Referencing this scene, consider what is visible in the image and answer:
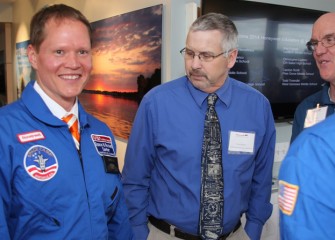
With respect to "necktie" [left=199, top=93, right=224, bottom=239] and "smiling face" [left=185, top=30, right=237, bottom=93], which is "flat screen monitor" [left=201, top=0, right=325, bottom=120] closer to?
"smiling face" [left=185, top=30, right=237, bottom=93]

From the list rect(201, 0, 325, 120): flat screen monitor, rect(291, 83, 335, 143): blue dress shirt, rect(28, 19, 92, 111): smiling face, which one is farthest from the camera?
rect(201, 0, 325, 120): flat screen monitor

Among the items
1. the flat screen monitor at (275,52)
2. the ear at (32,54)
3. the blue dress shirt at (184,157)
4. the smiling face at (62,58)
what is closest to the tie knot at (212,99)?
the blue dress shirt at (184,157)

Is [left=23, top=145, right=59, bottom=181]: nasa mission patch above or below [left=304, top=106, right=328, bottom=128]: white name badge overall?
below

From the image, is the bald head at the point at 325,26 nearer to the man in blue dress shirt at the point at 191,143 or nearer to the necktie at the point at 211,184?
the man in blue dress shirt at the point at 191,143

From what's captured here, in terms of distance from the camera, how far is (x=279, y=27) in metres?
2.87

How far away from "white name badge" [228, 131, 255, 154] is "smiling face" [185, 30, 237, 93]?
0.24 m

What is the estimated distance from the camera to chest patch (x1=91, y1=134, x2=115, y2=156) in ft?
4.00

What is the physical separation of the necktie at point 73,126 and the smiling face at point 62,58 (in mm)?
41

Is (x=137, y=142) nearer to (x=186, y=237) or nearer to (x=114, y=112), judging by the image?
(x=186, y=237)

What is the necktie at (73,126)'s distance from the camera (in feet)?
3.81

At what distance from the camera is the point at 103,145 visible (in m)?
1.25

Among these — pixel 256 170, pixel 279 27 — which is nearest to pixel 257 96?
pixel 256 170

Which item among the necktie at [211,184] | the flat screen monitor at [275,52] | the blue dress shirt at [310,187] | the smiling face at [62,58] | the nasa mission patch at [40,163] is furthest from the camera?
the flat screen monitor at [275,52]

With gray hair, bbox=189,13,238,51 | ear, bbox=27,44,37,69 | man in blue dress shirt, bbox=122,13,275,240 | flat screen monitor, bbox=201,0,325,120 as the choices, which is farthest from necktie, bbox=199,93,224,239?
flat screen monitor, bbox=201,0,325,120
